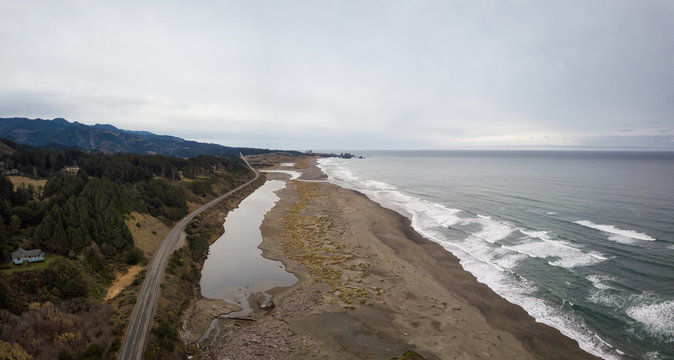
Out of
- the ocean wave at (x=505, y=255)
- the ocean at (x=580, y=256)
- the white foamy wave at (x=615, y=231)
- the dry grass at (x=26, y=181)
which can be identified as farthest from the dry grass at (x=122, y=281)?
the white foamy wave at (x=615, y=231)

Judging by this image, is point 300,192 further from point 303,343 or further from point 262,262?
point 303,343

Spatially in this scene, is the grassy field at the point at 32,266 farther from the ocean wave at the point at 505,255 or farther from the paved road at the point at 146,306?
the ocean wave at the point at 505,255

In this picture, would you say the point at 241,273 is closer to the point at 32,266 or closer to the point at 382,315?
the point at 382,315

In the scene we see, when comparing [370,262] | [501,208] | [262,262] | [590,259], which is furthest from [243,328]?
[501,208]

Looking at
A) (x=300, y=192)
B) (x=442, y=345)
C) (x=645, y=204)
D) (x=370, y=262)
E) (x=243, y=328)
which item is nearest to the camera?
(x=442, y=345)

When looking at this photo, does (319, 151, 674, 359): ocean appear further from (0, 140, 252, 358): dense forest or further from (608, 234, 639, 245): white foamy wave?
(0, 140, 252, 358): dense forest
